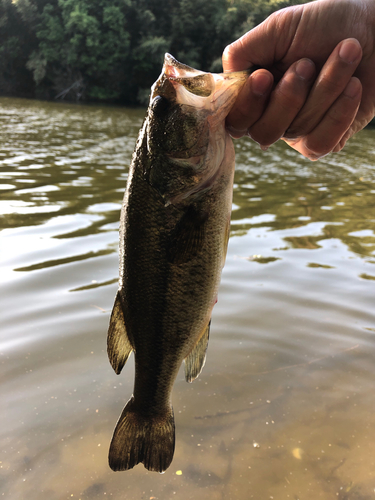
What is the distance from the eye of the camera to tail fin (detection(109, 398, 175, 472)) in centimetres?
210

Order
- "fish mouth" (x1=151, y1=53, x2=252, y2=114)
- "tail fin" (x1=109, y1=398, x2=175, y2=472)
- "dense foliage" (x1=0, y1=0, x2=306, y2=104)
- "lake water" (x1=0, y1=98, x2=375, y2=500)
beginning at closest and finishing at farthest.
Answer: "fish mouth" (x1=151, y1=53, x2=252, y2=114) < "tail fin" (x1=109, y1=398, x2=175, y2=472) < "lake water" (x1=0, y1=98, x2=375, y2=500) < "dense foliage" (x1=0, y1=0, x2=306, y2=104)

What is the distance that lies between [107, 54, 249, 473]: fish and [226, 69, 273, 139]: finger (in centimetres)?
8

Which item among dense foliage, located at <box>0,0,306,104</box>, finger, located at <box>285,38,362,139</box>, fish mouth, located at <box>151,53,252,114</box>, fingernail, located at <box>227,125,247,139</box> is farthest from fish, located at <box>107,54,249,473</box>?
dense foliage, located at <box>0,0,306,104</box>

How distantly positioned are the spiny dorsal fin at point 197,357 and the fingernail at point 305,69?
1.36m

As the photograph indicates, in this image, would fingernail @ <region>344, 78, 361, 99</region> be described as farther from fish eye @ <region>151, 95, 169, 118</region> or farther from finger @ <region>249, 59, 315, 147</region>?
fish eye @ <region>151, 95, 169, 118</region>

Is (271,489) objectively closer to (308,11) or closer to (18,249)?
(308,11)

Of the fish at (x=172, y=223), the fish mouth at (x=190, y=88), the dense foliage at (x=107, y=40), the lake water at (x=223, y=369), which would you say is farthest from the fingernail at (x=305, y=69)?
the dense foliage at (x=107, y=40)

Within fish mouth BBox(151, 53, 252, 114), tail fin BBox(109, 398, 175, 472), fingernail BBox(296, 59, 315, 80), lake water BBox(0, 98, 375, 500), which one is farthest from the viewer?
lake water BBox(0, 98, 375, 500)

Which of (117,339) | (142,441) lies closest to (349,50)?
(117,339)

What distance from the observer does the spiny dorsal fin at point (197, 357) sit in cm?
222

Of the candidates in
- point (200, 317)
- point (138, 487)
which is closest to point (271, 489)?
point (138, 487)

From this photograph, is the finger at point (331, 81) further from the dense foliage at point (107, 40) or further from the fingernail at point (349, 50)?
the dense foliage at point (107, 40)

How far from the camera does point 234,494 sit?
2344 millimetres

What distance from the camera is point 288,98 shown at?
7.30ft
